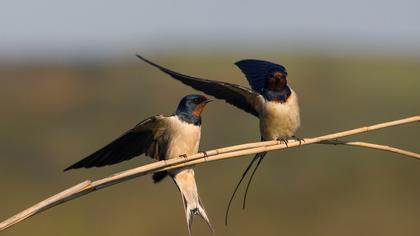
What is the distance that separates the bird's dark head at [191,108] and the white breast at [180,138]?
0.12 ft

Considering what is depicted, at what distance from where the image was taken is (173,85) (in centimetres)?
2886

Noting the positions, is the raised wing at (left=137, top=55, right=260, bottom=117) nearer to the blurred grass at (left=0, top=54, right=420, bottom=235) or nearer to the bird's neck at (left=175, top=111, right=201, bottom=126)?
the bird's neck at (left=175, top=111, right=201, bottom=126)

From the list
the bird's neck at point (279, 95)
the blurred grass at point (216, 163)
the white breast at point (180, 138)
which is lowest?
the blurred grass at point (216, 163)

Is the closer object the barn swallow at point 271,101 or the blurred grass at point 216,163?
the barn swallow at point 271,101

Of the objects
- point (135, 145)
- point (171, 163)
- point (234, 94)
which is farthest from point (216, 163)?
point (171, 163)

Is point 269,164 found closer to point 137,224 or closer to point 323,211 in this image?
point 323,211

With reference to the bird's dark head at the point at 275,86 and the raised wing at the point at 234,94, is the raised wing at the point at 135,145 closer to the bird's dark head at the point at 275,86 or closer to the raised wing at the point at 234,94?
the raised wing at the point at 234,94

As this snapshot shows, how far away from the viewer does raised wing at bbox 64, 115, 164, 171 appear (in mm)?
4926

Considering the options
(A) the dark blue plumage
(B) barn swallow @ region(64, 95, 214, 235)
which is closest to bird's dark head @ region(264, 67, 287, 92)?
(A) the dark blue plumage

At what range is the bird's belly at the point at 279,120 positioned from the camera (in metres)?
5.54

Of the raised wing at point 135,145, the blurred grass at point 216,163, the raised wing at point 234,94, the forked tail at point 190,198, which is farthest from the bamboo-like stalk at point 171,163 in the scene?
the blurred grass at point 216,163

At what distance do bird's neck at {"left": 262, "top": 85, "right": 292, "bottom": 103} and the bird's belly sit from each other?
20 millimetres

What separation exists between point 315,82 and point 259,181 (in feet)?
34.3

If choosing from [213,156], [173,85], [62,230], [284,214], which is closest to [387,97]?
[173,85]
